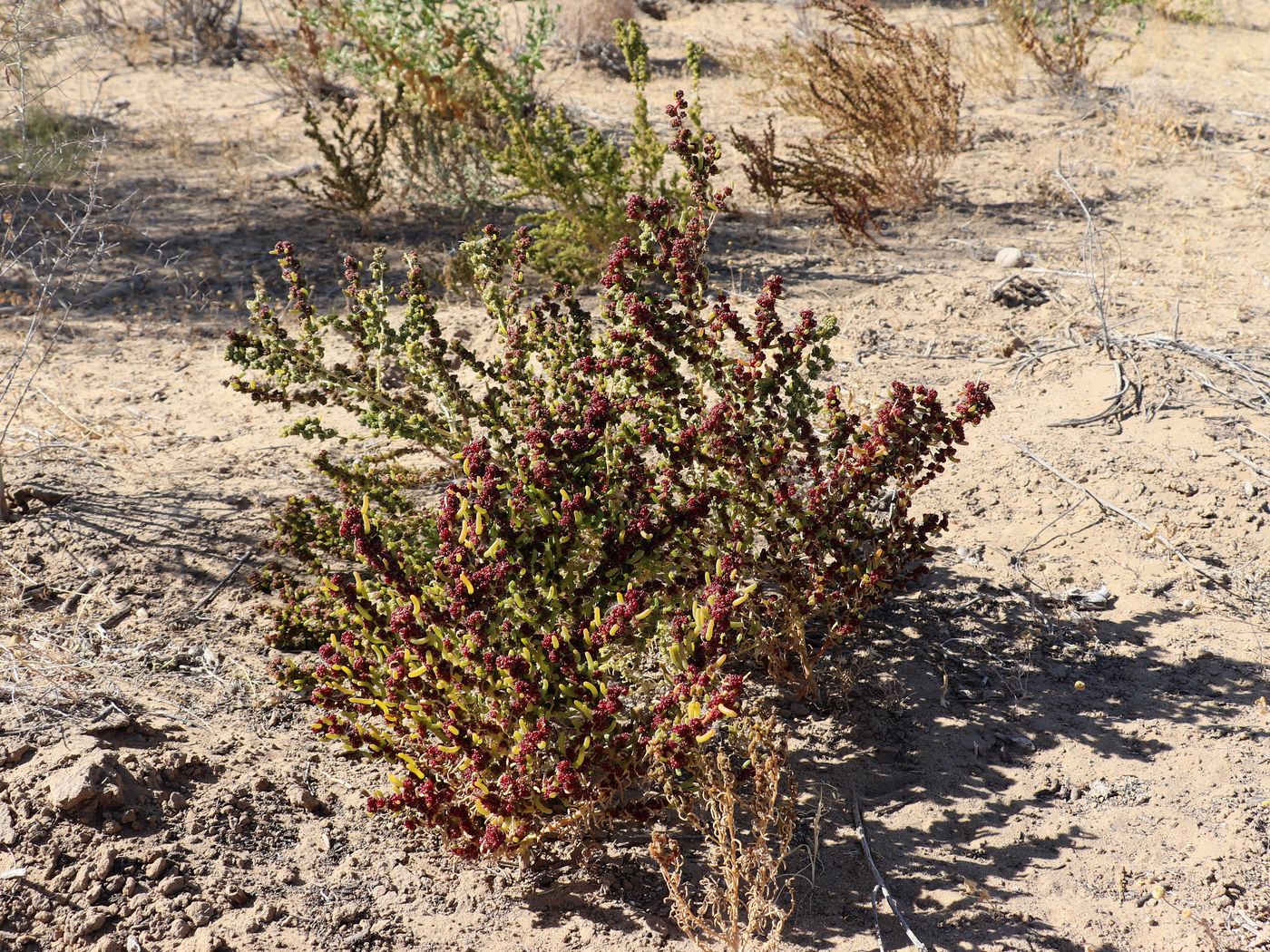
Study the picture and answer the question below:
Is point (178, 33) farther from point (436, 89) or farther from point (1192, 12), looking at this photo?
point (1192, 12)

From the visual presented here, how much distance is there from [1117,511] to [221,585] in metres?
3.17

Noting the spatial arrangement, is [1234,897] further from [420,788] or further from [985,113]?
[985,113]

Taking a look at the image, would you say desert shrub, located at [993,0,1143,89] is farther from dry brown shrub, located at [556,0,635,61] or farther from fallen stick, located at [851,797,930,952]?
fallen stick, located at [851,797,930,952]

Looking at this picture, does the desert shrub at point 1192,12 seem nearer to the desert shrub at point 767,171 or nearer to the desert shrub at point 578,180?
the desert shrub at point 767,171

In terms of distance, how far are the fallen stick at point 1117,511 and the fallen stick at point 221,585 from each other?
2.94m

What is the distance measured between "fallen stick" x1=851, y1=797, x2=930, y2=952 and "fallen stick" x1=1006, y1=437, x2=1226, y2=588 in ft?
5.22

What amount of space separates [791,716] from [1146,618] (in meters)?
1.24

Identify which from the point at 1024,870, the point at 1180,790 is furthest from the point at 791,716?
the point at 1180,790

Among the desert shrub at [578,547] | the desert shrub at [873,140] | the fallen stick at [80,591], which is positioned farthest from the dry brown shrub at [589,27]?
the fallen stick at [80,591]

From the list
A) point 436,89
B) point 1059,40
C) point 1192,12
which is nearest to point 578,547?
point 436,89

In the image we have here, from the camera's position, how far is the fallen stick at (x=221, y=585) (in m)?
3.47

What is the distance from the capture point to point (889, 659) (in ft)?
10.8

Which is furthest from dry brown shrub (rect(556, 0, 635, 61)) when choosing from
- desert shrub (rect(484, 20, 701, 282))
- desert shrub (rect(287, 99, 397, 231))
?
desert shrub (rect(484, 20, 701, 282))

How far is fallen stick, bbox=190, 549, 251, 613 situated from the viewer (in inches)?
137
